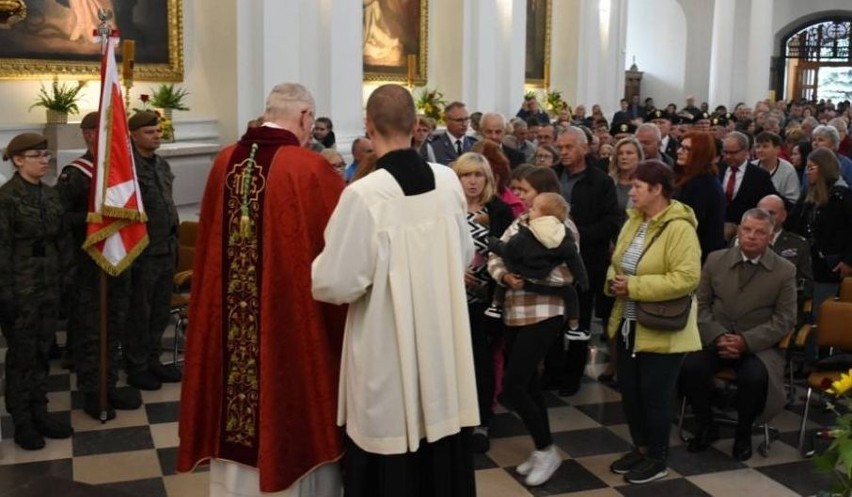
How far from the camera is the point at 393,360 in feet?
11.2

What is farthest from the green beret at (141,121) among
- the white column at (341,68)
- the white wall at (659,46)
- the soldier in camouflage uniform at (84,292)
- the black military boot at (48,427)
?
the white wall at (659,46)

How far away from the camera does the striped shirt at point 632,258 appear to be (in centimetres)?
519

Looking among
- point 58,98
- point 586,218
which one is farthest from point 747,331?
point 58,98

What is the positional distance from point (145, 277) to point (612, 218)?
317cm

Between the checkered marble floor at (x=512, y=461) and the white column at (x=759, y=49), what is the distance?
23.9 meters

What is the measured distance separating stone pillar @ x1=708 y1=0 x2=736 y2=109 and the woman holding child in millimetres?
A: 25199

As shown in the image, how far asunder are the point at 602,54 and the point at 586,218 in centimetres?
1569

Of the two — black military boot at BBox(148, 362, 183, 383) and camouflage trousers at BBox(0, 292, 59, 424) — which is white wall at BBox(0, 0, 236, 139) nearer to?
black military boot at BBox(148, 362, 183, 383)

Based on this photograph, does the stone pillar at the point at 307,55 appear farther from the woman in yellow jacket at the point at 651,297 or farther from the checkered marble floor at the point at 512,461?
the woman in yellow jacket at the point at 651,297

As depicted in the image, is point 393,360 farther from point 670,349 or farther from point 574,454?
point 574,454

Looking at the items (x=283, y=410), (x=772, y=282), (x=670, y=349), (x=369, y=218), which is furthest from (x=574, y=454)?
(x=369, y=218)

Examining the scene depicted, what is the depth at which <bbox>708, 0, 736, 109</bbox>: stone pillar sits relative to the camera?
1130 inches

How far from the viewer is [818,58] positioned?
114ft

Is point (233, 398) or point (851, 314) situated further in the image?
point (851, 314)
